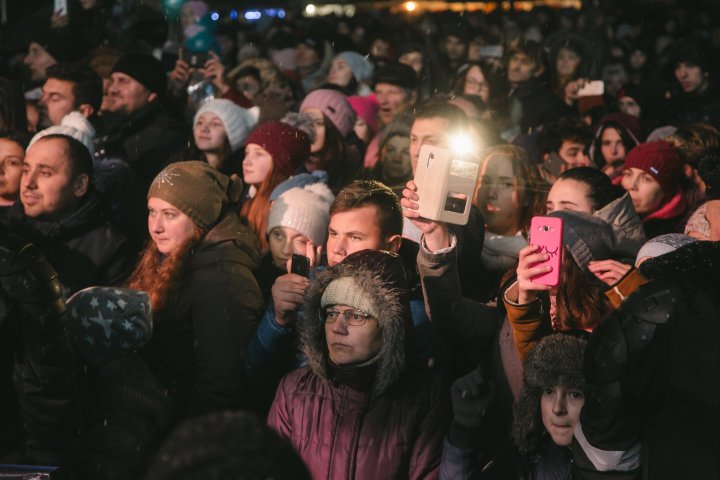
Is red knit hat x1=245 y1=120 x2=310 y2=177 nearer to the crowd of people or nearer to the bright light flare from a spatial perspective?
the crowd of people

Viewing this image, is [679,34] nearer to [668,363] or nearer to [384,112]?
[384,112]

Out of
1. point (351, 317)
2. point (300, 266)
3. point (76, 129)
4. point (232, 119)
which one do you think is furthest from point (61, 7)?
point (351, 317)

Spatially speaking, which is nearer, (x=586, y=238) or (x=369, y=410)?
(x=369, y=410)

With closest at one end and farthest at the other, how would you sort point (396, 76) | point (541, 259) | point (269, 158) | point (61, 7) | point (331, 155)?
1. point (541, 259)
2. point (269, 158)
3. point (331, 155)
4. point (396, 76)
5. point (61, 7)

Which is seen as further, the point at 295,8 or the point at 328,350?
the point at 295,8

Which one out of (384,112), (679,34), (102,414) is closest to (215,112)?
(384,112)

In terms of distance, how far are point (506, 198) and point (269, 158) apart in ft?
4.94

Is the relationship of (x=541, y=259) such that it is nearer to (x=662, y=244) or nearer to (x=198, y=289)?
(x=662, y=244)

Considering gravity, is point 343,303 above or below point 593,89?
below

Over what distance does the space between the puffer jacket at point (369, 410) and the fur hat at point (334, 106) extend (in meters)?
3.83

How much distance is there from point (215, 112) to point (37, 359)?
371 centimetres

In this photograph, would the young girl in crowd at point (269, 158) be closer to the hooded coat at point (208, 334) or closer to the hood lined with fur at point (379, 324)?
Answer: the hooded coat at point (208, 334)

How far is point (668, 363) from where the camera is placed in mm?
2246

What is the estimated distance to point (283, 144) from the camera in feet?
18.3
